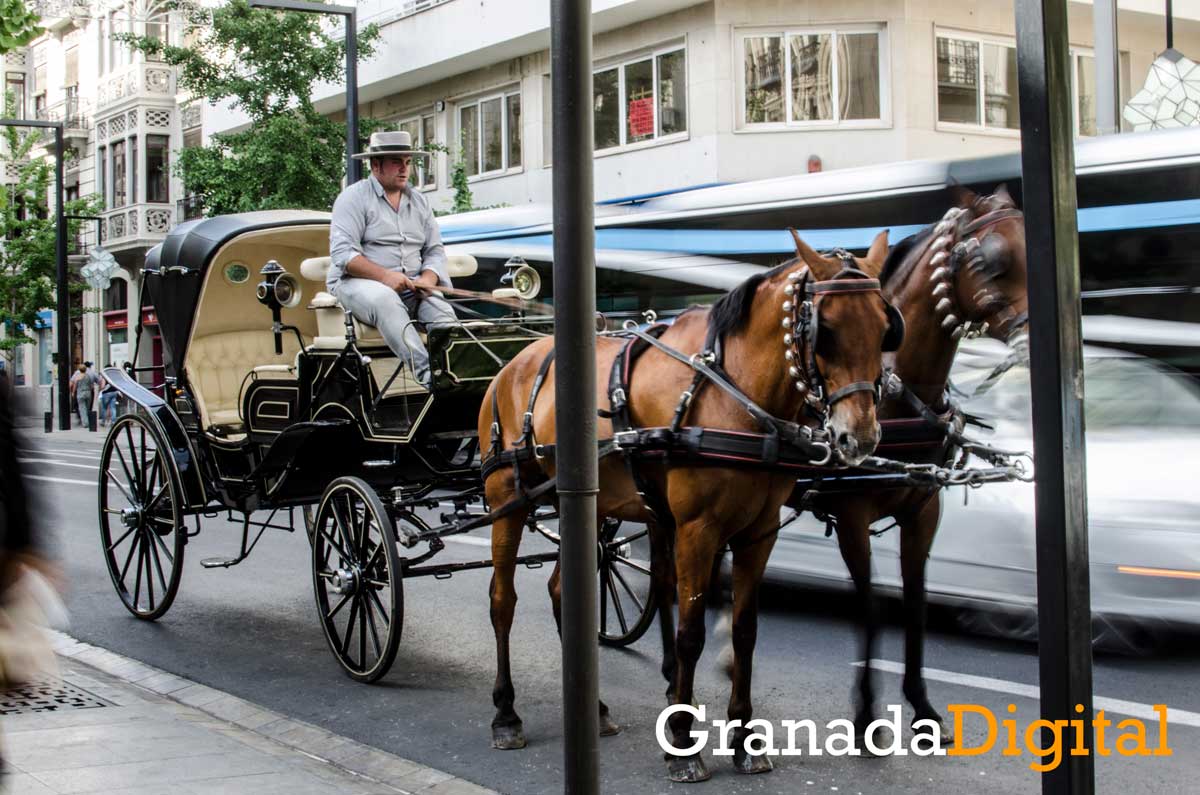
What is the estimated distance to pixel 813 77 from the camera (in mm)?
21531

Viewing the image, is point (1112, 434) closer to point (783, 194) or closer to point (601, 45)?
point (783, 194)

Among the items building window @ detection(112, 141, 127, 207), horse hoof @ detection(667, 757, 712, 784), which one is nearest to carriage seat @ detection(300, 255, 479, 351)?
horse hoof @ detection(667, 757, 712, 784)

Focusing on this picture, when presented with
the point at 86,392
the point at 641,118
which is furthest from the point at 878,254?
the point at 86,392

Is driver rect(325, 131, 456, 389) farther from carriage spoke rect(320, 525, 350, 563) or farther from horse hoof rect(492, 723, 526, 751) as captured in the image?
horse hoof rect(492, 723, 526, 751)

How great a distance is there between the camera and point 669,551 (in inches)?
260

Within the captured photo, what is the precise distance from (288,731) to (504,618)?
112 cm

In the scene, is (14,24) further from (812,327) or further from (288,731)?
(812,327)

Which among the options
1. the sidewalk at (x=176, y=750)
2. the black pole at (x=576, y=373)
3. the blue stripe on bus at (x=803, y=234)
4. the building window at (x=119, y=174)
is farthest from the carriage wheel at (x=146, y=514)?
the building window at (x=119, y=174)

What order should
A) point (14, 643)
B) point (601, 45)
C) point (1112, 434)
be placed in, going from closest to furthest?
point (14, 643), point (1112, 434), point (601, 45)

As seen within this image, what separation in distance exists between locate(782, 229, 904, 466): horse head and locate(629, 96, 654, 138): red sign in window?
728 inches

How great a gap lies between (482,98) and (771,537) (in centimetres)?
2245

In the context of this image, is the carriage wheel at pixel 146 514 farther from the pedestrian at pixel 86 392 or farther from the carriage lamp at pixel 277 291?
the pedestrian at pixel 86 392

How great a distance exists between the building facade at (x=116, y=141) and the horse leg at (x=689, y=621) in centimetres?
3204

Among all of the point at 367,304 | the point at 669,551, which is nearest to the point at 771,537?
the point at 669,551
